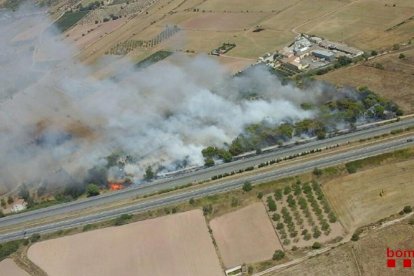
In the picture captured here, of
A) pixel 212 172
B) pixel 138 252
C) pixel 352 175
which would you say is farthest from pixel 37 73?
pixel 352 175

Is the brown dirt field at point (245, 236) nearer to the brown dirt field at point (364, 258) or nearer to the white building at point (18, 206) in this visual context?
the brown dirt field at point (364, 258)

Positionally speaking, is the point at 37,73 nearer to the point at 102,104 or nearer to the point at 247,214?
the point at 102,104

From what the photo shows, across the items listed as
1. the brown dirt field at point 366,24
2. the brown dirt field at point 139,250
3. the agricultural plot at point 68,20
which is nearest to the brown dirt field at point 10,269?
the brown dirt field at point 139,250

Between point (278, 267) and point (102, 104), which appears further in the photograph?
point (102, 104)

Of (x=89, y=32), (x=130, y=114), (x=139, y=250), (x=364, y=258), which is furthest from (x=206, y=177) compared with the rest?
(x=89, y=32)

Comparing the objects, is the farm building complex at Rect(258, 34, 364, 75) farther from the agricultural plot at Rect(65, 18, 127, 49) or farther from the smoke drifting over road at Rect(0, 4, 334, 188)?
the agricultural plot at Rect(65, 18, 127, 49)

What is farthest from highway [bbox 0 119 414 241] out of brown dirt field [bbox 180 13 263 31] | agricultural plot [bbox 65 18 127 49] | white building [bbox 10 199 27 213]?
agricultural plot [bbox 65 18 127 49]
